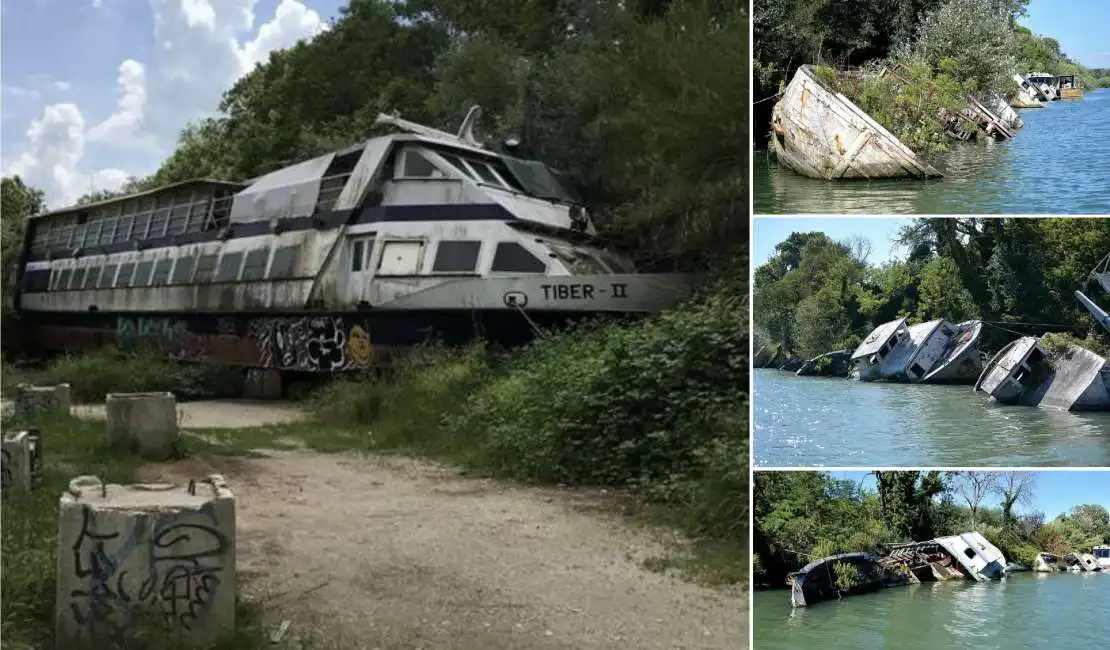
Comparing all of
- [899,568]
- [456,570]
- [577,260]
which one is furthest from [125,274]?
[899,568]

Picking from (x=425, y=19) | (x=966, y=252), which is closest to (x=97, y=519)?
(x=966, y=252)

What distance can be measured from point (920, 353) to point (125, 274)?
2099cm

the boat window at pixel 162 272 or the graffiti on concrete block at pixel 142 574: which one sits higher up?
the boat window at pixel 162 272

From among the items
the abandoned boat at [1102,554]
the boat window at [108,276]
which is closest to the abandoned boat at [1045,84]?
the abandoned boat at [1102,554]

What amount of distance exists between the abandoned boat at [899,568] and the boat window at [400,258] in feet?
36.8

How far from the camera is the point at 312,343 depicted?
613 inches

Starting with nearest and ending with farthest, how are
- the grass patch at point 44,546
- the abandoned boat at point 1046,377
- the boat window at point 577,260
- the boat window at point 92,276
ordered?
the abandoned boat at point 1046,377
the grass patch at point 44,546
the boat window at point 577,260
the boat window at point 92,276

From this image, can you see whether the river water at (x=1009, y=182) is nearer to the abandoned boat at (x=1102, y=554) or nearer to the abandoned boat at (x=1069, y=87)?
the abandoned boat at (x=1069, y=87)

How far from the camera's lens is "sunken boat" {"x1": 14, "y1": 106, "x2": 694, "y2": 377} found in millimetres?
12852

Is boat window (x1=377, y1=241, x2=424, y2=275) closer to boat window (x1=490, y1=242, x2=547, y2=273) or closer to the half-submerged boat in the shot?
boat window (x1=490, y1=242, x2=547, y2=273)

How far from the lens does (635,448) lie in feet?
27.1

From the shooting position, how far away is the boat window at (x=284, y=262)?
1564cm

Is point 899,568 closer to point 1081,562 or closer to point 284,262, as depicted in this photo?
point 1081,562

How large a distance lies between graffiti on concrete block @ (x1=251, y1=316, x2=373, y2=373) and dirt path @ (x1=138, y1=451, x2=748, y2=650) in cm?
572
